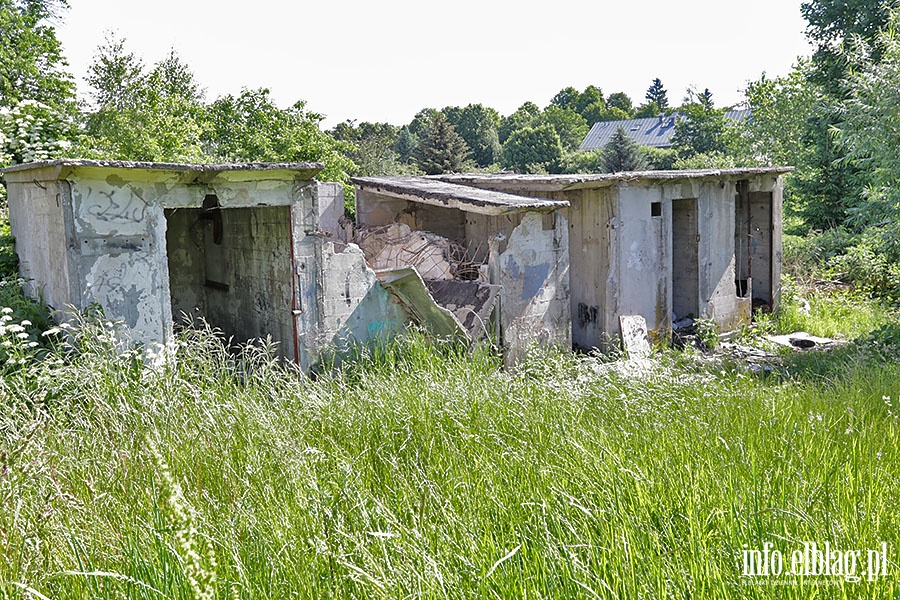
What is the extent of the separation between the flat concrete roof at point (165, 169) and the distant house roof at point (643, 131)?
177ft

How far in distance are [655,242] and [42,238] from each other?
8.37 metres

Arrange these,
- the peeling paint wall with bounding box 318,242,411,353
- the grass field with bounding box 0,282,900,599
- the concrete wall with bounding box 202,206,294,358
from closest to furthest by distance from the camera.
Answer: the grass field with bounding box 0,282,900,599 → the peeling paint wall with bounding box 318,242,411,353 → the concrete wall with bounding box 202,206,294,358

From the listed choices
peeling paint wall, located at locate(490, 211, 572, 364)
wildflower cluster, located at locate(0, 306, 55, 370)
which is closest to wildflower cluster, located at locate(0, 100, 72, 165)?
wildflower cluster, located at locate(0, 306, 55, 370)

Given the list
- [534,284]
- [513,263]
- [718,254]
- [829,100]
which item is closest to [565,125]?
[829,100]

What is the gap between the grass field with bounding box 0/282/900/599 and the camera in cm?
297

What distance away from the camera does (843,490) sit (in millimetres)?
3686

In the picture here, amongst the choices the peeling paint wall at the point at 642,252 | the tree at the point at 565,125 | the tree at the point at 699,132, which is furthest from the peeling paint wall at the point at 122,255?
the tree at the point at 565,125

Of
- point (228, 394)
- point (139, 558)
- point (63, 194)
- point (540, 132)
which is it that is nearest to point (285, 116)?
point (63, 194)

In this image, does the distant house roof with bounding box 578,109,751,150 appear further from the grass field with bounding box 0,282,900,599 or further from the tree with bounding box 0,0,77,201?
the grass field with bounding box 0,282,900,599

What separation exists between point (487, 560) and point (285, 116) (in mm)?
19843

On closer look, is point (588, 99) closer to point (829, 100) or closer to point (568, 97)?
point (568, 97)

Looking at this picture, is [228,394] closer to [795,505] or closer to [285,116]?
[795,505]

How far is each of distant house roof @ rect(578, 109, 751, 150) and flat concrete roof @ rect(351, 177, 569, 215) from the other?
164 feet

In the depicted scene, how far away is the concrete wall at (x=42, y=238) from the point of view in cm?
736
